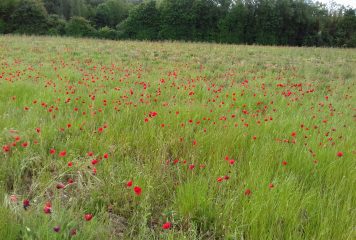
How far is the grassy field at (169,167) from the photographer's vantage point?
6.75 feet

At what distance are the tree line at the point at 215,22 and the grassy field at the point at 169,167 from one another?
37.9m

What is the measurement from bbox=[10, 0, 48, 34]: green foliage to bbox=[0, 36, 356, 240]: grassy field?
3942 cm

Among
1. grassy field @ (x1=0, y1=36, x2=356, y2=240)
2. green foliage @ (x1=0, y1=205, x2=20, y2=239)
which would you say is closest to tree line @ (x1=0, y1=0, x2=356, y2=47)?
grassy field @ (x1=0, y1=36, x2=356, y2=240)

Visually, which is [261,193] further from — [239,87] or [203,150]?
[239,87]

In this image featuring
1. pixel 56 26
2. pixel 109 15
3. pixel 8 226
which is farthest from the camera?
pixel 109 15

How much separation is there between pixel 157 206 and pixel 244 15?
4365 centimetres

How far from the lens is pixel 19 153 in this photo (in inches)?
111

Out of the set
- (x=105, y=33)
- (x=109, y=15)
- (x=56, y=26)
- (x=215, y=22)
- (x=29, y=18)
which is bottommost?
(x=105, y=33)

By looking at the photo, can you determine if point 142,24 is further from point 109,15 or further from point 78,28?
point 109,15

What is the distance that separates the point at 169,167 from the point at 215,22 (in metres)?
44.1

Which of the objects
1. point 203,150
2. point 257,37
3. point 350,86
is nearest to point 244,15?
point 257,37

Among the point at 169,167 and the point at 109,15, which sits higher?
the point at 109,15

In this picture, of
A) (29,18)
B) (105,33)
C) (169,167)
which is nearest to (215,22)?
(105,33)

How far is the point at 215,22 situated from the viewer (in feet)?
146
